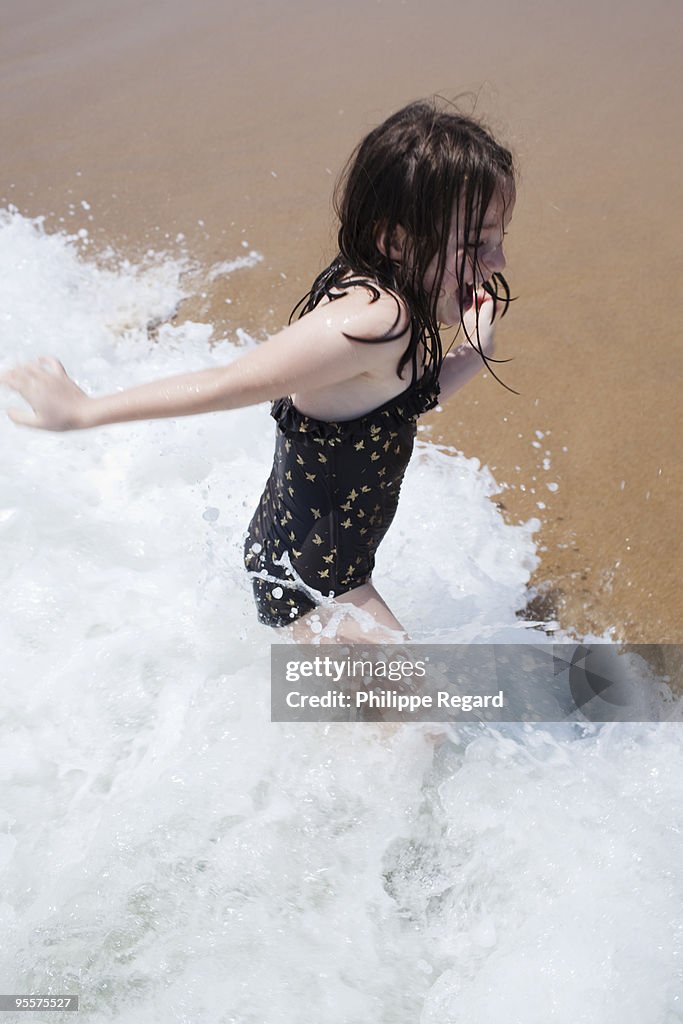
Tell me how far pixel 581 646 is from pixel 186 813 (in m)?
1.20

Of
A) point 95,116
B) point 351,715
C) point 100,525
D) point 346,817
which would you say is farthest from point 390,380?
point 95,116

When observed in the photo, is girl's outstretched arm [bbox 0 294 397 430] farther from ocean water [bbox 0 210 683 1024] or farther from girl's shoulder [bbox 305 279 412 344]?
ocean water [bbox 0 210 683 1024]

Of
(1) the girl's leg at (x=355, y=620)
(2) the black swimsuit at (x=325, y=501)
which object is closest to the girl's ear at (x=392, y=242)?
(2) the black swimsuit at (x=325, y=501)

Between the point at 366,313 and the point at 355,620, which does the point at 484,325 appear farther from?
the point at 355,620

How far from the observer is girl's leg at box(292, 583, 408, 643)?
2008 mm

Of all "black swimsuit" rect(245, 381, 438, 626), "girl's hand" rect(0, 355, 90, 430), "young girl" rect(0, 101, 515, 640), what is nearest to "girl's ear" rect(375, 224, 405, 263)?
"young girl" rect(0, 101, 515, 640)

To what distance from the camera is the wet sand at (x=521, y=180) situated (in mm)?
3010

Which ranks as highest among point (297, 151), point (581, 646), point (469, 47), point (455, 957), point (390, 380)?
point (469, 47)

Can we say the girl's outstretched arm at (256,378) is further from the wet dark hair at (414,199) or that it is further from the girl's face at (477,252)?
the girl's face at (477,252)

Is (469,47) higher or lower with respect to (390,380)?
higher

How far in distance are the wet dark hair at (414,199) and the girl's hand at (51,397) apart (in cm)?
47

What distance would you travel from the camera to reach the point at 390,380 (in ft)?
5.27

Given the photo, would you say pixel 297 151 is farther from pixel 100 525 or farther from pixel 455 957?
pixel 455 957

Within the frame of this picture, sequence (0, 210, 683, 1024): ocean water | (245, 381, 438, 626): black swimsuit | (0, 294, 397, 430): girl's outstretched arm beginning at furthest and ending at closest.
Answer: (0, 210, 683, 1024): ocean water
(245, 381, 438, 626): black swimsuit
(0, 294, 397, 430): girl's outstretched arm
